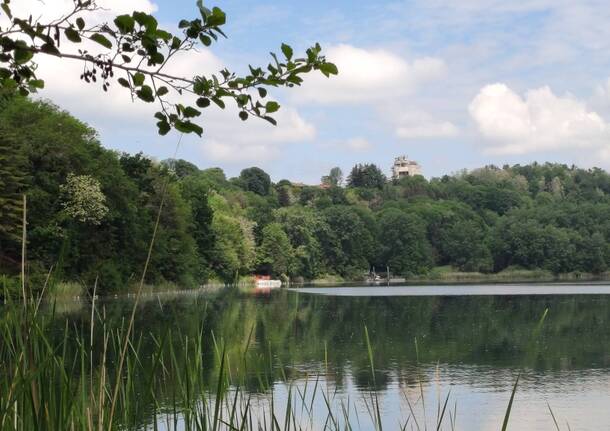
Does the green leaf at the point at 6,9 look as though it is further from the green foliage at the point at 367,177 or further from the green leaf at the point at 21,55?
the green foliage at the point at 367,177

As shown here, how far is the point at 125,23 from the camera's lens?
277 centimetres

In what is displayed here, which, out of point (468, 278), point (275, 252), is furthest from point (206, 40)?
point (468, 278)

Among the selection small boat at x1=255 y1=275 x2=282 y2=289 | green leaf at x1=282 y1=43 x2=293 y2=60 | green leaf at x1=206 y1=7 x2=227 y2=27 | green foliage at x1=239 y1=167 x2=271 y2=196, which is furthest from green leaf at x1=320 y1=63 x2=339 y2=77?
green foliage at x1=239 y1=167 x2=271 y2=196

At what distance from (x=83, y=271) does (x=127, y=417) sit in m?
41.0

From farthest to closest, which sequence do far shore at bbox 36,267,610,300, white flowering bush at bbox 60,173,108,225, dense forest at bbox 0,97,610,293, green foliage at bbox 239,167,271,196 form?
green foliage at bbox 239,167,271,196, far shore at bbox 36,267,610,300, white flowering bush at bbox 60,173,108,225, dense forest at bbox 0,97,610,293

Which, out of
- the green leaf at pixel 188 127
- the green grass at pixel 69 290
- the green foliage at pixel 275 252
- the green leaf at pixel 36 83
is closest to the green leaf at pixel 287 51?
the green leaf at pixel 188 127

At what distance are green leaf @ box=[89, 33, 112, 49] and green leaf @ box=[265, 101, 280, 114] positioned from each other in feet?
1.98

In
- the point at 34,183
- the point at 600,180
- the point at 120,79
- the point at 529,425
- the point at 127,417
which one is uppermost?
the point at 600,180

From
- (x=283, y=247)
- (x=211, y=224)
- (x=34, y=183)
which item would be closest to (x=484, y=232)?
(x=283, y=247)

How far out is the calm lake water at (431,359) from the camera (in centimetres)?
1205

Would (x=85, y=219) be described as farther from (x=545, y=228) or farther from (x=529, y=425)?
(x=545, y=228)

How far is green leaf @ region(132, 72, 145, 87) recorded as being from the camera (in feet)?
9.69

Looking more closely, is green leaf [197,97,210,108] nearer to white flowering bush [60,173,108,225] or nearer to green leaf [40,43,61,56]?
green leaf [40,43,61,56]

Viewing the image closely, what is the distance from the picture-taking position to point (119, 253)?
47.4 m
